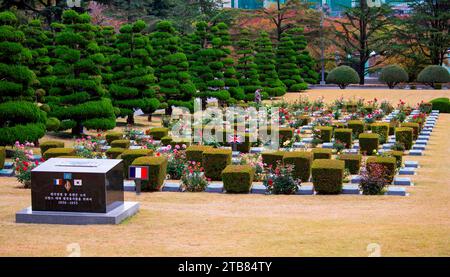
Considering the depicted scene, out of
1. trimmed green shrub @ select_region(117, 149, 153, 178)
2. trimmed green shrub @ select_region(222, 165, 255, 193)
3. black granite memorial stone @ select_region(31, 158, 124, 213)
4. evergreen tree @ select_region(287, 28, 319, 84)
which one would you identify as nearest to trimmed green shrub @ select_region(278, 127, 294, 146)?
trimmed green shrub @ select_region(117, 149, 153, 178)

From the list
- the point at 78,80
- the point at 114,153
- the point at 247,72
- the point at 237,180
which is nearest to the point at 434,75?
the point at 247,72

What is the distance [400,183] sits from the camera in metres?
19.6

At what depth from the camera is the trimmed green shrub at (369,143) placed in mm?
26219

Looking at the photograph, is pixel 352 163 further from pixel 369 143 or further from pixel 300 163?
pixel 369 143

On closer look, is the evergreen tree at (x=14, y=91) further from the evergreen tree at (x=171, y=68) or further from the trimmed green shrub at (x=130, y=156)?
the evergreen tree at (x=171, y=68)

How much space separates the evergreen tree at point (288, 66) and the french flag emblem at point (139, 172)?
44.1 meters

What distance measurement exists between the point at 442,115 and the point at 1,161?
99.5ft

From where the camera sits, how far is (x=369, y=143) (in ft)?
86.3

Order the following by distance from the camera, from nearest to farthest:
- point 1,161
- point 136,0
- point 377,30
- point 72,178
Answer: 1. point 72,178
2. point 1,161
3. point 136,0
4. point 377,30

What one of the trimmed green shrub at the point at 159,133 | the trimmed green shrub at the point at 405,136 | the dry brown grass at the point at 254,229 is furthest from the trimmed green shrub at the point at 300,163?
the trimmed green shrub at the point at 159,133

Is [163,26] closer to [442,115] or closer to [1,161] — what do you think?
[442,115]

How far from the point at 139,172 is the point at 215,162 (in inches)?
151

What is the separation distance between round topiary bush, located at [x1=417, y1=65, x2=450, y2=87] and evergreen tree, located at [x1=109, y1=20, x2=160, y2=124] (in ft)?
109

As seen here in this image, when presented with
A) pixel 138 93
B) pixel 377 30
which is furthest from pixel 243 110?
pixel 377 30
